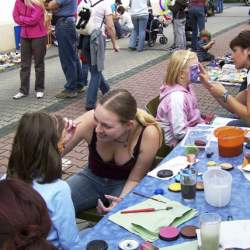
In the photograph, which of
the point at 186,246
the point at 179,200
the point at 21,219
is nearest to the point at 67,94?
the point at 179,200

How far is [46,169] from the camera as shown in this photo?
211 centimetres

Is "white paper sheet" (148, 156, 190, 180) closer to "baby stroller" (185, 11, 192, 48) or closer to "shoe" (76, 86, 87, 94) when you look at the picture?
"shoe" (76, 86, 87, 94)

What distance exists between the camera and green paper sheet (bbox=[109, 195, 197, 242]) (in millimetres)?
1922

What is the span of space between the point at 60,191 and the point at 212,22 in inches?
607

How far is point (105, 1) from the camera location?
236 inches

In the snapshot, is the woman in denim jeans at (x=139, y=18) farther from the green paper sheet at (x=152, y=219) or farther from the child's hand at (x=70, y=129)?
the green paper sheet at (x=152, y=219)

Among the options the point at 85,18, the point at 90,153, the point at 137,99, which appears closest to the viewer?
the point at 90,153

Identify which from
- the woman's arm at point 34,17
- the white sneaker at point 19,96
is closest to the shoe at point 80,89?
the white sneaker at point 19,96

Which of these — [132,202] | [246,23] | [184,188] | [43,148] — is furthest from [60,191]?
[246,23]

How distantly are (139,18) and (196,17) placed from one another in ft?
4.49

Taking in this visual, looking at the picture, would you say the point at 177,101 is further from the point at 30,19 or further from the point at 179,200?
the point at 30,19

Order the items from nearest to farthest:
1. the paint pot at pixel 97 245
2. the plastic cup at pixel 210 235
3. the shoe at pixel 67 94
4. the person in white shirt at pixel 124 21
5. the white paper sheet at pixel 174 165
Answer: the plastic cup at pixel 210 235
the paint pot at pixel 97 245
the white paper sheet at pixel 174 165
the shoe at pixel 67 94
the person in white shirt at pixel 124 21

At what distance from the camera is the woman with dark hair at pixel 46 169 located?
206cm

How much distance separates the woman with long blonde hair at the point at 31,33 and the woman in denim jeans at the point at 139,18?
4263 millimetres
